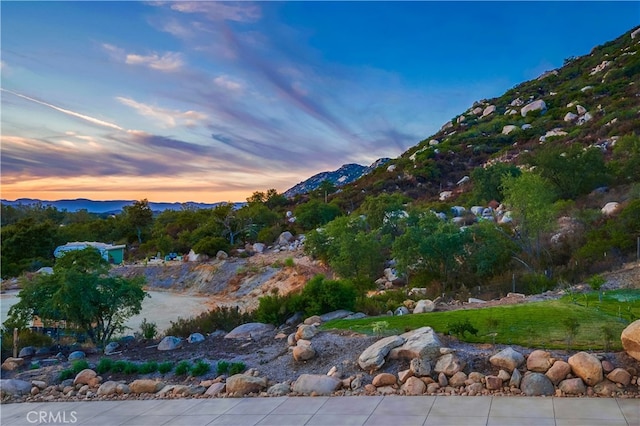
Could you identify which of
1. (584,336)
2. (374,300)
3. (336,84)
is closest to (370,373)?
(584,336)

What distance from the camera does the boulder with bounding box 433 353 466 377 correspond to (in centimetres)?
629

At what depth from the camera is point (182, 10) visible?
37.2ft

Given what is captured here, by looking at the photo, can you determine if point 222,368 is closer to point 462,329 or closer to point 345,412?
point 345,412

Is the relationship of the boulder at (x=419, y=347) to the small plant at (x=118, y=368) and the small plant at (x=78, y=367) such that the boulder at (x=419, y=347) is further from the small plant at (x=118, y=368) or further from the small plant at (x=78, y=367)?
the small plant at (x=78, y=367)

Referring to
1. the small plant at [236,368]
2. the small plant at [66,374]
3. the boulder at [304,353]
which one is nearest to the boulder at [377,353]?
the boulder at [304,353]

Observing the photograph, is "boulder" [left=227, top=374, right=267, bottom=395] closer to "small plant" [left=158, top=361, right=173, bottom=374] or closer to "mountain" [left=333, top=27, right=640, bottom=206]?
"small plant" [left=158, top=361, right=173, bottom=374]

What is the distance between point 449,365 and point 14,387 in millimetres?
7235

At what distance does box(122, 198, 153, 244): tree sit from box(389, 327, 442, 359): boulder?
45.3 metres

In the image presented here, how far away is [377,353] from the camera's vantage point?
7.02 m

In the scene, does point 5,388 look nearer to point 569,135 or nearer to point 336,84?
point 336,84

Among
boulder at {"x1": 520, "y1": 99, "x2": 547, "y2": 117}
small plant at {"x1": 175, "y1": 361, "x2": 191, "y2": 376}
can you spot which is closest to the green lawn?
small plant at {"x1": 175, "y1": 361, "x2": 191, "y2": 376}

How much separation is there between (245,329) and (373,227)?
1561 cm

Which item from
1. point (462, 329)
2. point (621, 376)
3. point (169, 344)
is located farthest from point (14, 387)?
point (621, 376)

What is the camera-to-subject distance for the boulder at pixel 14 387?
314 inches
